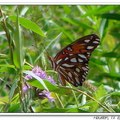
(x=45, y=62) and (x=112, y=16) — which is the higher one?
(x=112, y=16)

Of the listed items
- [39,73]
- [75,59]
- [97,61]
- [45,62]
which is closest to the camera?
[39,73]

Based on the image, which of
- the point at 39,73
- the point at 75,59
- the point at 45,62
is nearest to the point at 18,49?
the point at 39,73

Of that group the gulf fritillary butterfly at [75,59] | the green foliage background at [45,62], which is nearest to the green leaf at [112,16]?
the green foliage background at [45,62]

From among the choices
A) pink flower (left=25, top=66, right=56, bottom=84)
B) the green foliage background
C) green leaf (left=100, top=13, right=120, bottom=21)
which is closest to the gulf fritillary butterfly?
the green foliage background

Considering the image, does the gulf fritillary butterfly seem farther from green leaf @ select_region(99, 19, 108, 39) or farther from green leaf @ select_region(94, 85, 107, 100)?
green leaf @ select_region(99, 19, 108, 39)

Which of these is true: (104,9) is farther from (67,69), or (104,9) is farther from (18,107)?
(18,107)

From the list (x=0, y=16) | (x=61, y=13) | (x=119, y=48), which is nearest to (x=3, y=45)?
(x=0, y=16)

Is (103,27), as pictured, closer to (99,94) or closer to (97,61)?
(97,61)
